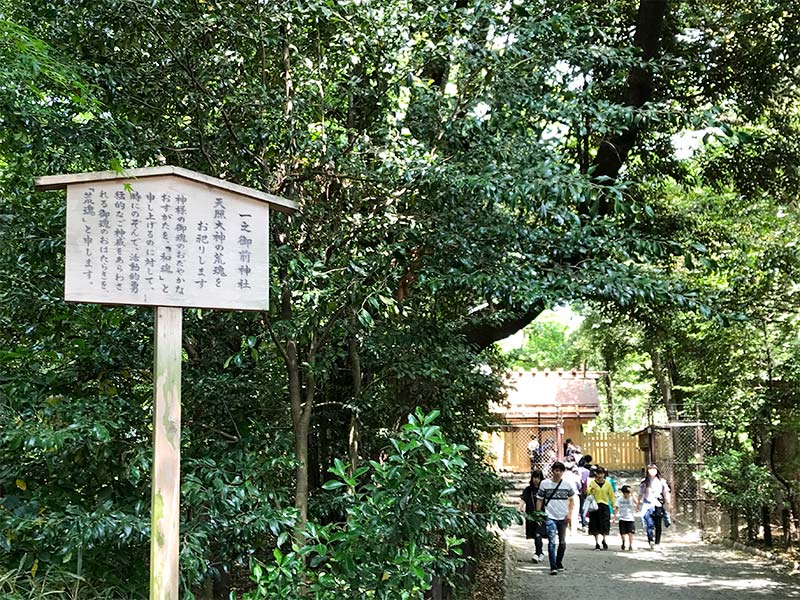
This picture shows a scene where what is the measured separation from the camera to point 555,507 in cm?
1153

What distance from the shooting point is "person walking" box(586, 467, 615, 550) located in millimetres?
13523

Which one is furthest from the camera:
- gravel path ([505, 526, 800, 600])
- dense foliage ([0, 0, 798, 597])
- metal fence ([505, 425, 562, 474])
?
metal fence ([505, 425, 562, 474])

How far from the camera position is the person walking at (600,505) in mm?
13523

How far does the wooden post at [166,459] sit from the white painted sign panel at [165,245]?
18cm

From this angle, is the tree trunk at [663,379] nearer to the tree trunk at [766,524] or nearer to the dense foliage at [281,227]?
the tree trunk at [766,524]

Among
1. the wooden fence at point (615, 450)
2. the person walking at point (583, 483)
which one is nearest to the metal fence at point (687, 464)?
the person walking at point (583, 483)

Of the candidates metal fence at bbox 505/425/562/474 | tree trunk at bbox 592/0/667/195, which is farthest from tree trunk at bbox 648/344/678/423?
tree trunk at bbox 592/0/667/195

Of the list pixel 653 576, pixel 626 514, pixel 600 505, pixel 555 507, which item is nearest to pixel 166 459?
pixel 555 507

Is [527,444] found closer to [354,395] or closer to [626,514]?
[626,514]

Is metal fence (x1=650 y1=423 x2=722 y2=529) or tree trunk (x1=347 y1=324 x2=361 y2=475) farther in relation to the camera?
metal fence (x1=650 y1=423 x2=722 y2=529)

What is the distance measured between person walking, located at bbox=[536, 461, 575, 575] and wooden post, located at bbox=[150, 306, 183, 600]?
8.28 meters

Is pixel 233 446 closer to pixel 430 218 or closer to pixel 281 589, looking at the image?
pixel 281 589

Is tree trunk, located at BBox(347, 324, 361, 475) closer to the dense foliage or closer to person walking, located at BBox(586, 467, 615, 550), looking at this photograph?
the dense foliage

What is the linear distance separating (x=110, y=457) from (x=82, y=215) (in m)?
1.84
